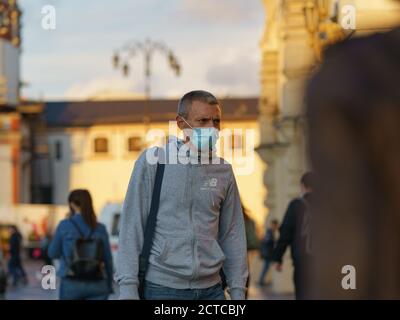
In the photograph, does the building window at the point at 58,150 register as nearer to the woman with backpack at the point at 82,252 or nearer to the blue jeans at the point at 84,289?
the woman with backpack at the point at 82,252

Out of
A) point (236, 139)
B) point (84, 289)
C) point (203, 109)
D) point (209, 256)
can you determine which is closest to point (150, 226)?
point (209, 256)

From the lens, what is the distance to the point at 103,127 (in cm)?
9588

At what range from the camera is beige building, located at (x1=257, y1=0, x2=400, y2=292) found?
15.9 m

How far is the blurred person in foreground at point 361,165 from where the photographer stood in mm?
1489

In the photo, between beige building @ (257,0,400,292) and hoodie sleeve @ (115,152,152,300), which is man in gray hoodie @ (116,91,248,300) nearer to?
hoodie sleeve @ (115,152,152,300)

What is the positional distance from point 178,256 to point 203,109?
1.94ft

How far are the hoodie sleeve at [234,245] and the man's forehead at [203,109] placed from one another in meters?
0.34

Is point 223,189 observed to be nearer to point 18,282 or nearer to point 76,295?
point 76,295

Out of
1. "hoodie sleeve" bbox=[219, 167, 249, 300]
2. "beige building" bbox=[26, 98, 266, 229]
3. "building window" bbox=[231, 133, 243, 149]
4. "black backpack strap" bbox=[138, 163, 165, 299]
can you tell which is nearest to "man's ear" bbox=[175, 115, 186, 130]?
"black backpack strap" bbox=[138, 163, 165, 299]

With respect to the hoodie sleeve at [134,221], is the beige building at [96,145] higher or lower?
higher

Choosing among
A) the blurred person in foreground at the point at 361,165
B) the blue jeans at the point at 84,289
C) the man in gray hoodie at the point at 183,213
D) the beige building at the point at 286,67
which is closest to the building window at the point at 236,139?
the beige building at the point at 286,67

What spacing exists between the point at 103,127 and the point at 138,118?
117 inches

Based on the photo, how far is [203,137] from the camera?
14.9 ft

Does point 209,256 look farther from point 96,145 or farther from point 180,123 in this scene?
point 96,145
